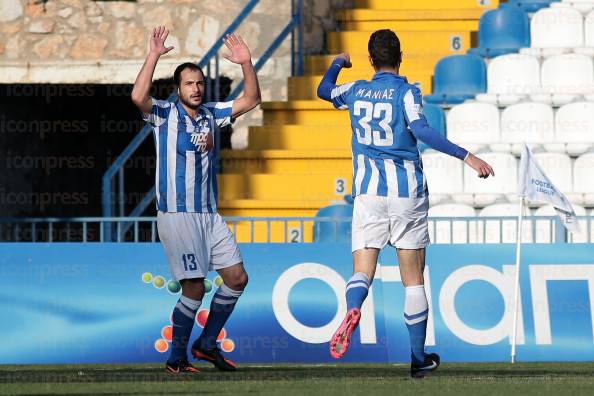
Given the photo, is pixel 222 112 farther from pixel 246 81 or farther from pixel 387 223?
pixel 387 223

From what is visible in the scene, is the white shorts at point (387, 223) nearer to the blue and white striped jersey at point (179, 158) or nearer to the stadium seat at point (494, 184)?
the blue and white striped jersey at point (179, 158)

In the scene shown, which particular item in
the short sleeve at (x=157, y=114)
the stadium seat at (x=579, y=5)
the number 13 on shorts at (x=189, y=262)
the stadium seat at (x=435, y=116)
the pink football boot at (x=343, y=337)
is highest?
the stadium seat at (x=579, y=5)

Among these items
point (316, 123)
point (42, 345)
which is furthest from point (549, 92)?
point (42, 345)

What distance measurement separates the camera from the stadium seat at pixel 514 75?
48.6 feet

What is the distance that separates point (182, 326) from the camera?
30.1 ft

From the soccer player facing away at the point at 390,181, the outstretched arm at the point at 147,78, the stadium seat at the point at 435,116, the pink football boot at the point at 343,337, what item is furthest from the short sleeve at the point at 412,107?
the stadium seat at the point at 435,116

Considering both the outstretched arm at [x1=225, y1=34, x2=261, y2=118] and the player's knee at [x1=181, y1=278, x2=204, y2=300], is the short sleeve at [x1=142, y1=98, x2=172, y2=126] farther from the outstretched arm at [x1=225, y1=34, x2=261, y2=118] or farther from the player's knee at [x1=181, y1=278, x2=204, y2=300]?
the player's knee at [x1=181, y1=278, x2=204, y2=300]

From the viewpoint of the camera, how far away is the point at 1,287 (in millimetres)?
11164

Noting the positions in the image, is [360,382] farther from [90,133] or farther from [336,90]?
[90,133]

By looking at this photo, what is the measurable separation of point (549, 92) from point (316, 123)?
217cm

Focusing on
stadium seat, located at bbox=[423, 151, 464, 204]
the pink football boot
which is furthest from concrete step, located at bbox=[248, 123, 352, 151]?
the pink football boot

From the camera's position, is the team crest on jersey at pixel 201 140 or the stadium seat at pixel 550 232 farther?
the stadium seat at pixel 550 232

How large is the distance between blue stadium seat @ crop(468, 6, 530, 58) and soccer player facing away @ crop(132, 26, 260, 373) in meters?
6.36

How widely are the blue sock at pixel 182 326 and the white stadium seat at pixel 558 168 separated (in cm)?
517
